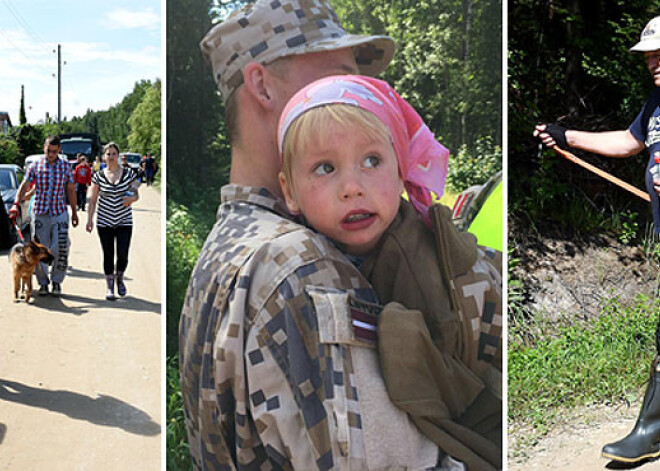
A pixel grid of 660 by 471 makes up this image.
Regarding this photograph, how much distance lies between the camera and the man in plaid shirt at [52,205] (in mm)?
3430

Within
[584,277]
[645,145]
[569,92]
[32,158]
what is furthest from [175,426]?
[569,92]

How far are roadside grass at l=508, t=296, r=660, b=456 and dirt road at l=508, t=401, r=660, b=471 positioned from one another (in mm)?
65

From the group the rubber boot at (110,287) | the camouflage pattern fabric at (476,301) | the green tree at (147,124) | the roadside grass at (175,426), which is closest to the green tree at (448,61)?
the camouflage pattern fabric at (476,301)

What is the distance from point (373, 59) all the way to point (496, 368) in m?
1.36

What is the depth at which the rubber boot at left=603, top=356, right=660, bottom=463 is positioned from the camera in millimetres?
3846

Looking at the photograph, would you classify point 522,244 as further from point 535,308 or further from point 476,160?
point 476,160

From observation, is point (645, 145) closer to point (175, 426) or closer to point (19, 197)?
point (175, 426)

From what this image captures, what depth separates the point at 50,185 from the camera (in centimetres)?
360

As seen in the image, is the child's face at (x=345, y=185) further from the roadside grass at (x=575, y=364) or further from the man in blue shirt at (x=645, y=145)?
the roadside grass at (x=575, y=364)

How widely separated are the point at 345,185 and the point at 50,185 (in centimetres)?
158

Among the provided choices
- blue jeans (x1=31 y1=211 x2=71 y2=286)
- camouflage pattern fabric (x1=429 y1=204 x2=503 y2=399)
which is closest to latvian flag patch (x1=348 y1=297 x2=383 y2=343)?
camouflage pattern fabric (x1=429 y1=204 x2=503 y2=399)

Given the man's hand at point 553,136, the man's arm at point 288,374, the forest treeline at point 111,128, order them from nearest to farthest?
1. the man's arm at point 288,374
2. the forest treeline at point 111,128
3. the man's hand at point 553,136

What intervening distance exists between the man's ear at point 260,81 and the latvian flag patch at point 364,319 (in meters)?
0.82

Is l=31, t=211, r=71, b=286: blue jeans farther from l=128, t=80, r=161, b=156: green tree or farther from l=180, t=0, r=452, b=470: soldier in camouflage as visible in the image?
l=180, t=0, r=452, b=470: soldier in camouflage
